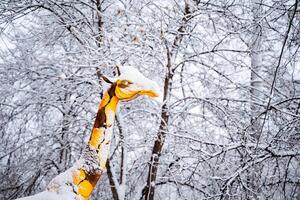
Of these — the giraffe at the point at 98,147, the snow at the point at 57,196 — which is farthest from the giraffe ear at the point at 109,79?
the snow at the point at 57,196

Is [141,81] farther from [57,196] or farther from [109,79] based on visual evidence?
[57,196]

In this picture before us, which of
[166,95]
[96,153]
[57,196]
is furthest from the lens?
[166,95]

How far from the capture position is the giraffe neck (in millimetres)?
2186

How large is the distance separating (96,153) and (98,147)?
1.9 inches

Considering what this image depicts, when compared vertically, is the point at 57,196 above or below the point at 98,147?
below

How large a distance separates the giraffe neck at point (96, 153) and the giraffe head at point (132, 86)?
48mm

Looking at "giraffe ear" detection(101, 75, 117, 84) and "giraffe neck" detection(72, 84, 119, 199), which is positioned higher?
"giraffe ear" detection(101, 75, 117, 84)

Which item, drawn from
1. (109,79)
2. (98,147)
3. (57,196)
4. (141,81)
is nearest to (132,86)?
(141,81)

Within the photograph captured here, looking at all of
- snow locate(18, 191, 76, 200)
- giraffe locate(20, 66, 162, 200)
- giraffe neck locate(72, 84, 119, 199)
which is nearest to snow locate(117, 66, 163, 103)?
giraffe locate(20, 66, 162, 200)

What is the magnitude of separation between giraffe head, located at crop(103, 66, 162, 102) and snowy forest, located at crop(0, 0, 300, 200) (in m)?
0.90

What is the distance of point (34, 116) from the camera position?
22.0ft

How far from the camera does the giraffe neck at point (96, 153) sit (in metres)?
2.19

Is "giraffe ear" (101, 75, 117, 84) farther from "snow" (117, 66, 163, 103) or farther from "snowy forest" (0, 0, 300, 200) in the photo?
"snowy forest" (0, 0, 300, 200)

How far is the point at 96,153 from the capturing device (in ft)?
7.40
